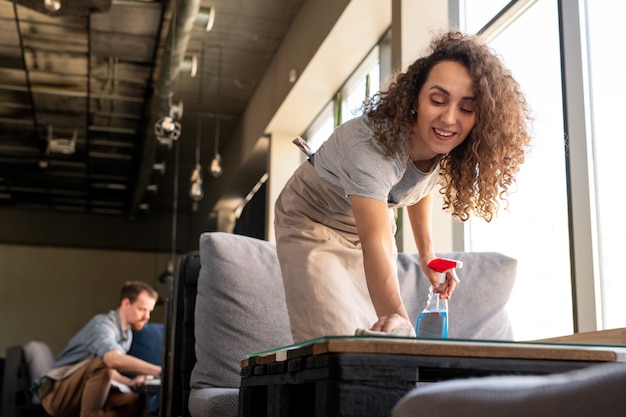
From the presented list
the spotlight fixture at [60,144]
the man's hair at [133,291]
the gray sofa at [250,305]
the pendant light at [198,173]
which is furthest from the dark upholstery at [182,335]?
the spotlight fixture at [60,144]

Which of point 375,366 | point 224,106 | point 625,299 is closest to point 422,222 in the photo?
point 375,366

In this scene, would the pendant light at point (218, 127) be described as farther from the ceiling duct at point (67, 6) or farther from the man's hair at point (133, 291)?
the man's hair at point (133, 291)

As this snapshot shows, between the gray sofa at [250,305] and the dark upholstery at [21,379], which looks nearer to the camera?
the gray sofa at [250,305]

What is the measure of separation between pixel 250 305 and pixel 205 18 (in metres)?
5.15

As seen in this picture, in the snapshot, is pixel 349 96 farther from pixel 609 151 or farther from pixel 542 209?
pixel 609 151

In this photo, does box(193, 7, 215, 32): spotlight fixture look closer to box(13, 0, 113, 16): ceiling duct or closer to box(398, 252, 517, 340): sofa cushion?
box(13, 0, 113, 16): ceiling duct

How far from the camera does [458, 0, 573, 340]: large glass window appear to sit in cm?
361

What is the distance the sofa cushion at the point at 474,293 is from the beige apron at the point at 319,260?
53cm

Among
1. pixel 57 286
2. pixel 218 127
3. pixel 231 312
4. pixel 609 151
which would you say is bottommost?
pixel 231 312

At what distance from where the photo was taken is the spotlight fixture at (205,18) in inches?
281

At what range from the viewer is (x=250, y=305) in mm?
2385

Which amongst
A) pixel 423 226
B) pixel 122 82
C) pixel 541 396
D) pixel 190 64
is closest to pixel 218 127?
pixel 122 82

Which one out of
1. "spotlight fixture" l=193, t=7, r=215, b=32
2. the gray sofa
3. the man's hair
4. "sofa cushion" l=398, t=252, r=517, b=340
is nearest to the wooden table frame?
the gray sofa

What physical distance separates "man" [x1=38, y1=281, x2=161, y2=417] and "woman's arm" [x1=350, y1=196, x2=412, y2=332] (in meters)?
3.12
